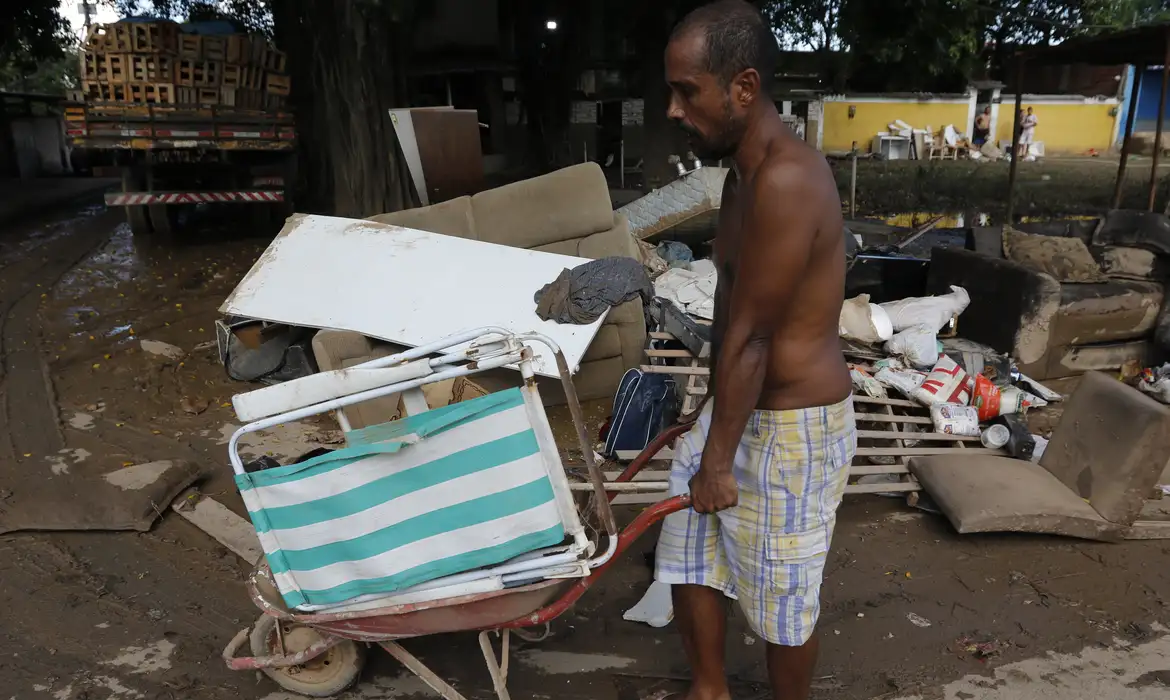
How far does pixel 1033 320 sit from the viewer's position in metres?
5.30

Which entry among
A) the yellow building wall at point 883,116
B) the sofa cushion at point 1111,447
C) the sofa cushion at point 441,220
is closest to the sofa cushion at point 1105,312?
the sofa cushion at point 1111,447

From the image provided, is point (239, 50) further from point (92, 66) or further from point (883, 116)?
point (883, 116)

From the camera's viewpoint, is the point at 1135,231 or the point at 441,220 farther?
the point at 1135,231

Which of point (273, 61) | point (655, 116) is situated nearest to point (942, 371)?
point (655, 116)

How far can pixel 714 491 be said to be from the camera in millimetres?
1876

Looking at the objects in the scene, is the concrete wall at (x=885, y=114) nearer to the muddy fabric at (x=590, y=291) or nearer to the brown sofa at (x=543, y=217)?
the brown sofa at (x=543, y=217)

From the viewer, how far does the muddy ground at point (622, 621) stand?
262 cm

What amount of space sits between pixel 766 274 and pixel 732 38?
20.0 inches

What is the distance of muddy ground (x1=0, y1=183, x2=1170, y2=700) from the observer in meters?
2.62

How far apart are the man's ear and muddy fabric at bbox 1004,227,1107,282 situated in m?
4.76

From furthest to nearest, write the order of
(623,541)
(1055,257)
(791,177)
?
(1055,257), (623,541), (791,177)

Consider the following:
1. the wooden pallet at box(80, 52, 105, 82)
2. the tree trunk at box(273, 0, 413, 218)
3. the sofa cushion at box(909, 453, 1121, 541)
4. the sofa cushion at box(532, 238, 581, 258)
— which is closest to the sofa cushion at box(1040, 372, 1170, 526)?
the sofa cushion at box(909, 453, 1121, 541)

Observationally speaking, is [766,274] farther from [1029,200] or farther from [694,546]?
[1029,200]

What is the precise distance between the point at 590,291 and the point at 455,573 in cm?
296
